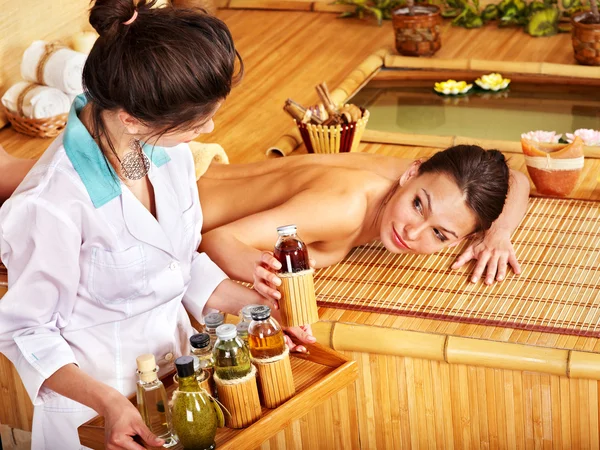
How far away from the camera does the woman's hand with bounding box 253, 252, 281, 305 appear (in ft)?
6.64

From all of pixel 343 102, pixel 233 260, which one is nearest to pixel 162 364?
pixel 233 260

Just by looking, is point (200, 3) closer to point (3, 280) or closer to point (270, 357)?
point (3, 280)

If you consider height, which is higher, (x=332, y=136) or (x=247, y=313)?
(x=247, y=313)

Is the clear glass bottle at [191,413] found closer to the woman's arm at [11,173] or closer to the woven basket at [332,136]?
the woman's arm at [11,173]

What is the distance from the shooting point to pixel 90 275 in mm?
1955

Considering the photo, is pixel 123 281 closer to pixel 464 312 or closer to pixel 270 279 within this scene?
pixel 270 279

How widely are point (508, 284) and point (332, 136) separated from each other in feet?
3.23

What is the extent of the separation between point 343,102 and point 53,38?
4.66 ft

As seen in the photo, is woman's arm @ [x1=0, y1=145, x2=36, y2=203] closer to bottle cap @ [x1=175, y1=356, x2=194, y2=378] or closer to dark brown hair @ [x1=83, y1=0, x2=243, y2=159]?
dark brown hair @ [x1=83, y1=0, x2=243, y2=159]

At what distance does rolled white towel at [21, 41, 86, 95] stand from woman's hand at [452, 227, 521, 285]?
1.93 meters

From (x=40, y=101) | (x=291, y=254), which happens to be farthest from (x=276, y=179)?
(x=40, y=101)

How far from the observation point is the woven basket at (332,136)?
3590mm

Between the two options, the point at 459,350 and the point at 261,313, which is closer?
the point at 261,313

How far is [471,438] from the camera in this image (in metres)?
2.69
